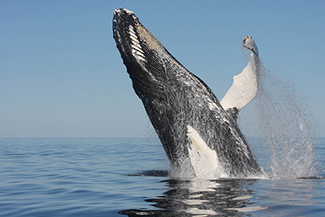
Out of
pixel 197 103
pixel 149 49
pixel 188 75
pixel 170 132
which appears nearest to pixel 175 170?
pixel 170 132

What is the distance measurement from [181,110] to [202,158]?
1.02m

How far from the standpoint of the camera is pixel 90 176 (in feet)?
31.1

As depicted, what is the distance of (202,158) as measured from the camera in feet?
22.4

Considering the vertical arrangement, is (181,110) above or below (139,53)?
below

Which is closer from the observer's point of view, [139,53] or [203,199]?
[203,199]

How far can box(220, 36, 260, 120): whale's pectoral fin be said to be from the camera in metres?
7.61

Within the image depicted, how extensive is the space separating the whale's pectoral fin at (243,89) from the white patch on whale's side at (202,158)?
1145 mm

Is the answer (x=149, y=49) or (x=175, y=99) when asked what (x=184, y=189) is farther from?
(x=149, y=49)

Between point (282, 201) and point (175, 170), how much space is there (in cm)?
265

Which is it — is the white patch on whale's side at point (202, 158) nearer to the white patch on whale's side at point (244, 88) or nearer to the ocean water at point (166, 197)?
the ocean water at point (166, 197)

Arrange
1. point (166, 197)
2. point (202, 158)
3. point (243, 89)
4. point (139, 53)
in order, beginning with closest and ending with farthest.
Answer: point (166, 197), point (139, 53), point (202, 158), point (243, 89)

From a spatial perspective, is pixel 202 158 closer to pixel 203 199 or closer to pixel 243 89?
pixel 203 199

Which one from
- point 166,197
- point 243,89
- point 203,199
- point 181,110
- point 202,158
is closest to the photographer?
point 203,199

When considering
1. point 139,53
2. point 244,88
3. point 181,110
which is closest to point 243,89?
point 244,88
